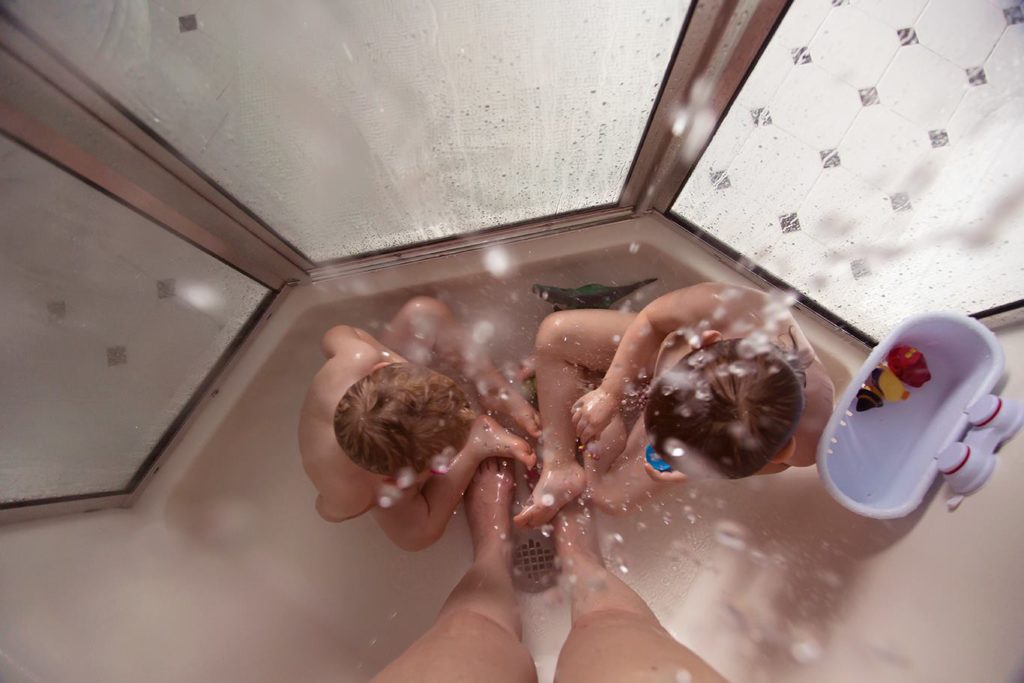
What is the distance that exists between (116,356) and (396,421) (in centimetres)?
58

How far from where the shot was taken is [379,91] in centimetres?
90

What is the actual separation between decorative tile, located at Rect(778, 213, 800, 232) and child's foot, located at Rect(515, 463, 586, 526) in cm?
59

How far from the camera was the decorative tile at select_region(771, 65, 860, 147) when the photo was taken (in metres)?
0.99

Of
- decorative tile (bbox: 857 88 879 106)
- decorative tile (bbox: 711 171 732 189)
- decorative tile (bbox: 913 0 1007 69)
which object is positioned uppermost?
decorative tile (bbox: 913 0 1007 69)

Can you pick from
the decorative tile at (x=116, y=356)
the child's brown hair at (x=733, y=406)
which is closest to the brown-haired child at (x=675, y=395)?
the child's brown hair at (x=733, y=406)

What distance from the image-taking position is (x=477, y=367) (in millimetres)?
1261

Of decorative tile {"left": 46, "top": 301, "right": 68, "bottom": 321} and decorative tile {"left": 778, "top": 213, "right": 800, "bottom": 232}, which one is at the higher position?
decorative tile {"left": 778, "top": 213, "right": 800, "bottom": 232}

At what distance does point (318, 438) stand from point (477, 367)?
34 cm

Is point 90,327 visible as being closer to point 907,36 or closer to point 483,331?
point 483,331

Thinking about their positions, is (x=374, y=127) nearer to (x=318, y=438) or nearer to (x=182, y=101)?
(x=182, y=101)

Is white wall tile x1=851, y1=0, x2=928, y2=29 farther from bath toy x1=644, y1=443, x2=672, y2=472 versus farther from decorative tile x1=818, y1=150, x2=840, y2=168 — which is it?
bath toy x1=644, y1=443, x2=672, y2=472

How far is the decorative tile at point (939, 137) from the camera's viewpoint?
1010 mm

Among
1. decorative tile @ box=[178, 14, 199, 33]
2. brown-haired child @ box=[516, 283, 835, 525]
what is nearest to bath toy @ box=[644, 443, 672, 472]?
brown-haired child @ box=[516, 283, 835, 525]

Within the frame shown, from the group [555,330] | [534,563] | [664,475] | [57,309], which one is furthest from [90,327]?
[664,475]
